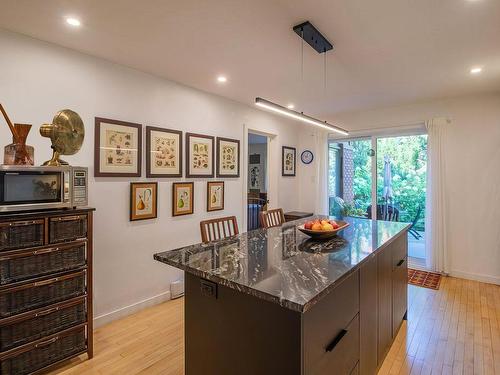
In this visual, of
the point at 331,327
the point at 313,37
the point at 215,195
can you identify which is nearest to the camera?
the point at 331,327

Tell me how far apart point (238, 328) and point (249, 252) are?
513mm

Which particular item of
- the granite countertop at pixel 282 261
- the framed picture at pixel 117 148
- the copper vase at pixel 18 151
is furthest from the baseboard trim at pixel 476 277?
the copper vase at pixel 18 151

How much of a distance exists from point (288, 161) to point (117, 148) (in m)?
3.11

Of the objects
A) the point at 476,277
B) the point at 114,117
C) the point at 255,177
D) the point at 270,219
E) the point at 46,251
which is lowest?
the point at 476,277

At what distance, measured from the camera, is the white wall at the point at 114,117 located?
2188mm

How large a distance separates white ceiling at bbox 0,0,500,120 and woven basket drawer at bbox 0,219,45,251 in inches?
55.7

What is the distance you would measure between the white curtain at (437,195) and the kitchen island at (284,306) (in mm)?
2402

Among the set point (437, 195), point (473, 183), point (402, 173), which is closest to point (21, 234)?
point (437, 195)

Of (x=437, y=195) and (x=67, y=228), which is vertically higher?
(x=437, y=195)

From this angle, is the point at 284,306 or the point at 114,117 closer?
the point at 284,306

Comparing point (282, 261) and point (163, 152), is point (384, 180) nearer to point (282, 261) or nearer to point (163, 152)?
point (163, 152)

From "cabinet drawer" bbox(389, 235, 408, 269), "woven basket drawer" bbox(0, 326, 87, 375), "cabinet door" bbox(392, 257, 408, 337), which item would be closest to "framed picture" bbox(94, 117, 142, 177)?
"woven basket drawer" bbox(0, 326, 87, 375)

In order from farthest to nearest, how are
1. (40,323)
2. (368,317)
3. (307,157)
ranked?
1. (307,157)
2. (40,323)
3. (368,317)

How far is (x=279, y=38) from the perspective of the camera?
223 centimetres
